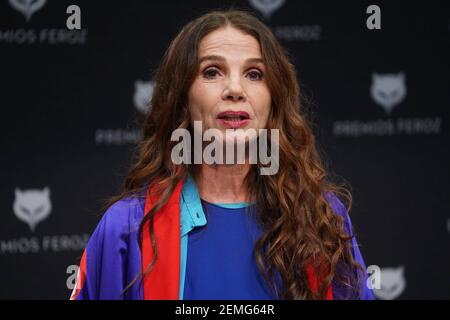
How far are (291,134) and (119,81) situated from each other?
1.60m

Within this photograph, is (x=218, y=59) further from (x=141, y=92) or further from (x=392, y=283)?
(x=392, y=283)

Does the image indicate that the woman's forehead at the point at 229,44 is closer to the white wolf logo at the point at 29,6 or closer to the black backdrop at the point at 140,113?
the black backdrop at the point at 140,113

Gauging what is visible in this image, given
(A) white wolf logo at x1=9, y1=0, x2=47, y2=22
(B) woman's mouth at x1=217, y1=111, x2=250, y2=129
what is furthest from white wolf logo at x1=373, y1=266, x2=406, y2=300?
(A) white wolf logo at x1=9, y1=0, x2=47, y2=22

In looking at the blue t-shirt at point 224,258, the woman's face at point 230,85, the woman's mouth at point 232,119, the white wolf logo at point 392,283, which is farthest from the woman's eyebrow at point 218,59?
the white wolf logo at point 392,283

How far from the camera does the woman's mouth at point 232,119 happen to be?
67.4 inches

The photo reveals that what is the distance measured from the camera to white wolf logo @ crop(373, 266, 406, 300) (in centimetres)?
336

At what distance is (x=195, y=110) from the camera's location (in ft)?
5.89

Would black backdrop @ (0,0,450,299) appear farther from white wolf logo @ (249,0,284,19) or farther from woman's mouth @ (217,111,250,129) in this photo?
woman's mouth @ (217,111,250,129)

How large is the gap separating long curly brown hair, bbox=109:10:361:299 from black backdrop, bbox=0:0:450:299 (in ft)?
4.44

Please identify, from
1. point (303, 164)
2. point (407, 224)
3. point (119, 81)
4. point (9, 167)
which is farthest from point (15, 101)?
point (407, 224)

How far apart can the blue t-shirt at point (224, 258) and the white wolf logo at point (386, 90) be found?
1.83 metres

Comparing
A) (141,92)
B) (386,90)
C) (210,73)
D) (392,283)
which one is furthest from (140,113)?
(392,283)

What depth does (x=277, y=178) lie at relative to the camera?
1.82 metres
